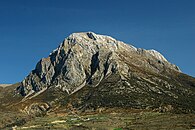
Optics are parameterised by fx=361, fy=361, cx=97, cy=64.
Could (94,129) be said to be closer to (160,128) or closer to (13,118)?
(160,128)

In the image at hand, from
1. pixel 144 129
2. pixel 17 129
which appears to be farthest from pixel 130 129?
pixel 17 129

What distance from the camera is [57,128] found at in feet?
395

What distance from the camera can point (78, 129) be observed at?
112750 mm

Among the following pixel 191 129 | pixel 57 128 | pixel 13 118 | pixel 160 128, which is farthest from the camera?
pixel 13 118

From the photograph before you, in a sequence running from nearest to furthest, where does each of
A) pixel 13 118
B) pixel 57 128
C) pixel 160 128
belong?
pixel 160 128, pixel 57 128, pixel 13 118

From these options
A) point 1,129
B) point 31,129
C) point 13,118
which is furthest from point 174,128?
point 13,118

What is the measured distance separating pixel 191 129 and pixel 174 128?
20.0 feet

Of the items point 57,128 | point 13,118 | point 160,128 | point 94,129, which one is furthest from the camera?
point 13,118

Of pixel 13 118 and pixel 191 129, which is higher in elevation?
pixel 13 118

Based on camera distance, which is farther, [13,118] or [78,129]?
[13,118]

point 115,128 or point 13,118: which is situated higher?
point 13,118

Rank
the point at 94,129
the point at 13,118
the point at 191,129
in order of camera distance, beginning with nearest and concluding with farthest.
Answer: the point at 191,129 → the point at 94,129 → the point at 13,118

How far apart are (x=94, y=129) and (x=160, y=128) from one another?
21.1 metres

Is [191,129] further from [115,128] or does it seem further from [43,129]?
[43,129]
